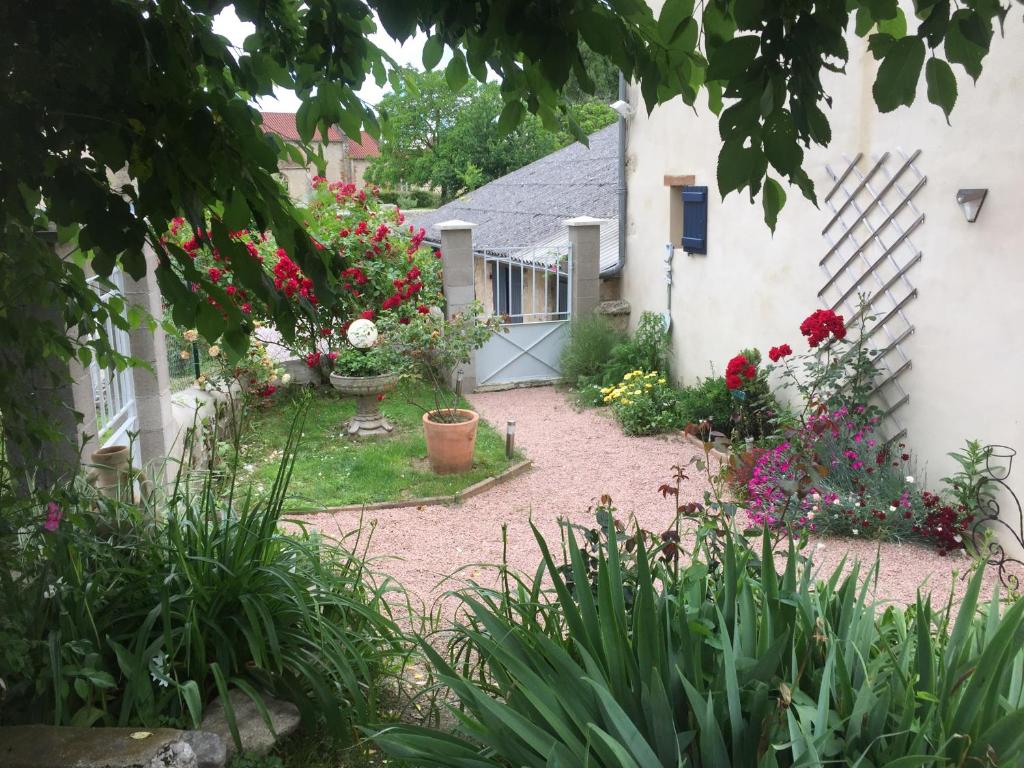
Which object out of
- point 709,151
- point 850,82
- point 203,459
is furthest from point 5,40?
point 709,151

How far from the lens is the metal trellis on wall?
5.75m

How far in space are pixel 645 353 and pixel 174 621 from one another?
7215 mm

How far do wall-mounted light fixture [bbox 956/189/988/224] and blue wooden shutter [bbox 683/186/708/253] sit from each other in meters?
3.29

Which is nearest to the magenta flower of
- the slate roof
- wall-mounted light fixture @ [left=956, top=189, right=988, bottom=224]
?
wall-mounted light fixture @ [left=956, top=189, right=988, bottom=224]

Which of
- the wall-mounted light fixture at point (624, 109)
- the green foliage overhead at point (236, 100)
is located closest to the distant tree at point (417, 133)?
the wall-mounted light fixture at point (624, 109)

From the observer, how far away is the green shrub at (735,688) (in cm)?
178

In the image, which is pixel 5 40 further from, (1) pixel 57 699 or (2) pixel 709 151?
(2) pixel 709 151

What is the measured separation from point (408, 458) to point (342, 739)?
4.75 m

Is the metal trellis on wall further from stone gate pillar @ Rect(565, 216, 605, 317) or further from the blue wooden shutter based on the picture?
stone gate pillar @ Rect(565, 216, 605, 317)

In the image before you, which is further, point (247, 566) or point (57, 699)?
point (247, 566)

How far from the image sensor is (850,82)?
6.10 m

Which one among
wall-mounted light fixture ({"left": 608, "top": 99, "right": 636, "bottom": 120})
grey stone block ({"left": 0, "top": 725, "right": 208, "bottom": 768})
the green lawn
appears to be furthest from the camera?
wall-mounted light fixture ({"left": 608, "top": 99, "right": 636, "bottom": 120})

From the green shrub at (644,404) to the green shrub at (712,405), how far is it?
5.8 inches

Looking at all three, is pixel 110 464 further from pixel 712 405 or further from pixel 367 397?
pixel 712 405
